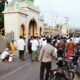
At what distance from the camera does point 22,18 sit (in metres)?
33.7

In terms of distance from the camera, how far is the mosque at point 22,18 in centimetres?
3238

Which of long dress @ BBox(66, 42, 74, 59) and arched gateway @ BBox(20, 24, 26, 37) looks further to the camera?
arched gateway @ BBox(20, 24, 26, 37)

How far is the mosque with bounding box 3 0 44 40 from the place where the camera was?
32375mm

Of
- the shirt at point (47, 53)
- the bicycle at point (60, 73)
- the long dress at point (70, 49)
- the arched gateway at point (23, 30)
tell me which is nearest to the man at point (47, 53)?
the shirt at point (47, 53)

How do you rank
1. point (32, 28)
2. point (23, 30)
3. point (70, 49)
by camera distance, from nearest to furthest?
1. point (70, 49)
2. point (23, 30)
3. point (32, 28)

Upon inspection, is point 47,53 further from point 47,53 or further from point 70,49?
point 70,49

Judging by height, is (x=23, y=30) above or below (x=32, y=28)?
below

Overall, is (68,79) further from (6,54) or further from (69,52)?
(6,54)

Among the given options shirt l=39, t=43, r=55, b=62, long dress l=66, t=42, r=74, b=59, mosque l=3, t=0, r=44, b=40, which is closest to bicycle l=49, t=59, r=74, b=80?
shirt l=39, t=43, r=55, b=62

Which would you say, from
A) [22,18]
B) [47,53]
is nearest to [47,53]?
[47,53]

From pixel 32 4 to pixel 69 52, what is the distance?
60.5 feet

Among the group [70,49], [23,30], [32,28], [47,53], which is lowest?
[70,49]

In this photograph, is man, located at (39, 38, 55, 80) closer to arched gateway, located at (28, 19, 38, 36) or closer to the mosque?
the mosque

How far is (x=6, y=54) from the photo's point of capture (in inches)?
821
